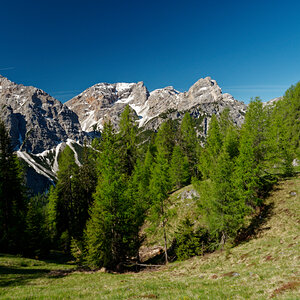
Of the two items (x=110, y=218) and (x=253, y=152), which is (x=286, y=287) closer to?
(x=110, y=218)

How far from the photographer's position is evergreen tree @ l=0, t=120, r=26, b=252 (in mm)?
29734

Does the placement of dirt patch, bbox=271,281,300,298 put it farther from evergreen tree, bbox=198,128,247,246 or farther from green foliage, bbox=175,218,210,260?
green foliage, bbox=175,218,210,260

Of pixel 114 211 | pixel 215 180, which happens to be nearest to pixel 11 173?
pixel 114 211

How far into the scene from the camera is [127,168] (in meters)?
31.0

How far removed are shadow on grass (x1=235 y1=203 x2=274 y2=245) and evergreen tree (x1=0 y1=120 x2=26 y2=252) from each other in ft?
109

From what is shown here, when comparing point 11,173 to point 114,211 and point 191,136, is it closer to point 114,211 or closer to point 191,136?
point 114,211

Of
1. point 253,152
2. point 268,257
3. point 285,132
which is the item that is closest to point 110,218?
point 268,257

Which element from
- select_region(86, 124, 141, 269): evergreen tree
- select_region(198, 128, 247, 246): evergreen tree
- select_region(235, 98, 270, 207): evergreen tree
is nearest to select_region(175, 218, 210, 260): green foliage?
select_region(198, 128, 247, 246): evergreen tree

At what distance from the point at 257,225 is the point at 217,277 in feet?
47.7

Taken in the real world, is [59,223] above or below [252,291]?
below

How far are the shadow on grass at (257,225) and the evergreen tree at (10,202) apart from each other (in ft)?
109

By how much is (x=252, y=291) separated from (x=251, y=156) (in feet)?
67.7

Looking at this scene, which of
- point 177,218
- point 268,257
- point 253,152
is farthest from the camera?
point 177,218

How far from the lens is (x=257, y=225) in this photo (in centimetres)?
2539
